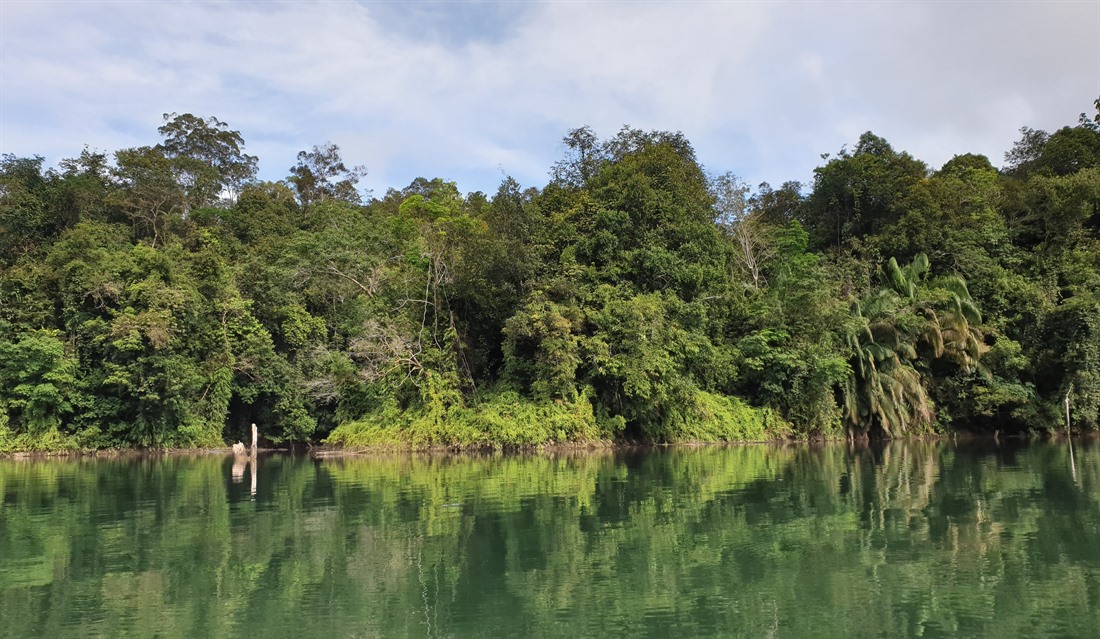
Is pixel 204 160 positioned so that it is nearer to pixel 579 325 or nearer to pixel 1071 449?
pixel 579 325

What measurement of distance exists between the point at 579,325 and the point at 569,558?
19399 millimetres

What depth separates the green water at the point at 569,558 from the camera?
7043mm

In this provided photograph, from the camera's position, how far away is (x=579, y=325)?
28.8 meters

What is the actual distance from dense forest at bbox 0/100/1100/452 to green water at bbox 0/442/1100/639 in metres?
11.7

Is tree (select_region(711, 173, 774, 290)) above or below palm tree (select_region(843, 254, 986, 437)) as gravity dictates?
above

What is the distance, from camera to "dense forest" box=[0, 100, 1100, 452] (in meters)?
29.4

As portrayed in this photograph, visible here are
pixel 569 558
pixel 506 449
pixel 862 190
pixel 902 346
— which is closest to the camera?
pixel 569 558

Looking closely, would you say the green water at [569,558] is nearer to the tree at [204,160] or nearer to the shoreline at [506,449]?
the shoreline at [506,449]

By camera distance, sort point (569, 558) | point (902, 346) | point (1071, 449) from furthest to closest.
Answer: point (902, 346), point (1071, 449), point (569, 558)

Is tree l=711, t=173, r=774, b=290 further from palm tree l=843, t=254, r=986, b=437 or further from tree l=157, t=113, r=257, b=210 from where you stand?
tree l=157, t=113, r=257, b=210

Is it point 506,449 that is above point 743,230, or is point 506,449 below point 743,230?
below

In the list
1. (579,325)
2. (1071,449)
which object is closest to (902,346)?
(1071,449)

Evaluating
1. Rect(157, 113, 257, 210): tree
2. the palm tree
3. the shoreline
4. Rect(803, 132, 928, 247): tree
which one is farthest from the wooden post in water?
Rect(157, 113, 257, 210): tree

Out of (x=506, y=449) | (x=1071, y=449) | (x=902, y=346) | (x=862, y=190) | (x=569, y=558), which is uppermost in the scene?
(x=862, y=190)
